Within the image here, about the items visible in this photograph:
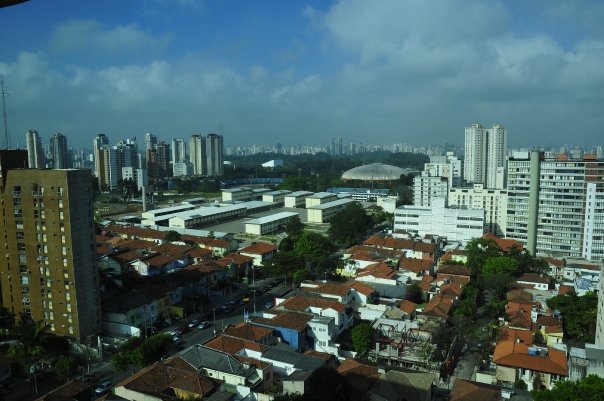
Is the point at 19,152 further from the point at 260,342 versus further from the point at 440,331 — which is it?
the point at 440,331

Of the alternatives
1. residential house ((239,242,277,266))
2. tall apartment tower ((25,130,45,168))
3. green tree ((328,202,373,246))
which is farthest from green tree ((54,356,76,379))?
tall apartment tower ((25,130,45,168))

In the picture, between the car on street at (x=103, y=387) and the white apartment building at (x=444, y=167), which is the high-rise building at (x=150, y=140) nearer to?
the white apartment building at (x=444, y=167)

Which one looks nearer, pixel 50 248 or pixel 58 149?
pixel 50 248

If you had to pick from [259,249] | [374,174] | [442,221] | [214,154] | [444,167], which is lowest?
[259,249]

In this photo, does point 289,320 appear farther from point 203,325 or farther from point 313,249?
point 313,249

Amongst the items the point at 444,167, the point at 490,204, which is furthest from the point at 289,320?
the point at 444,167
